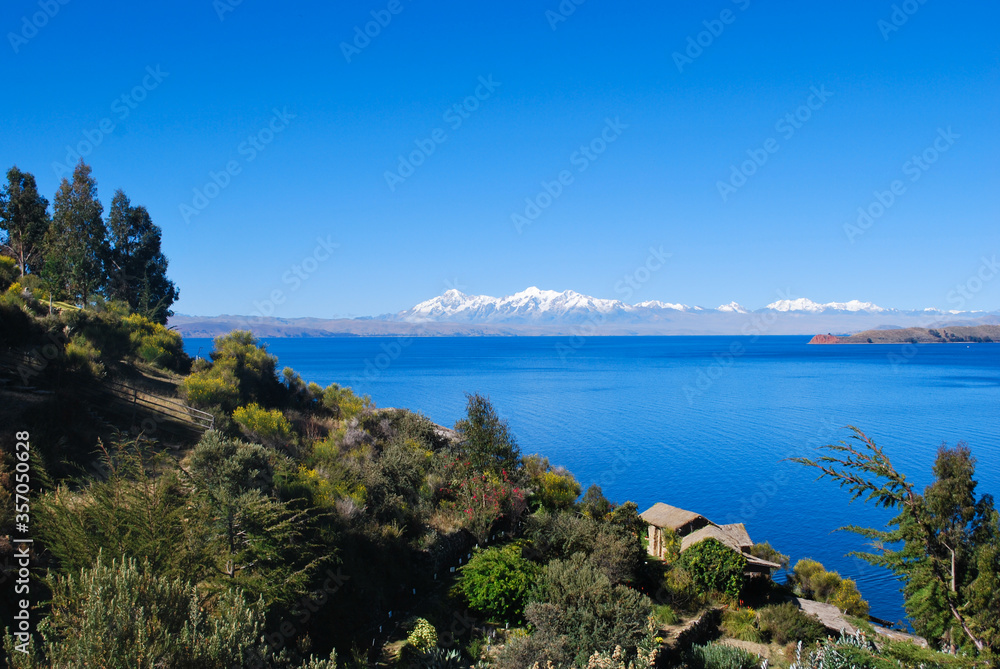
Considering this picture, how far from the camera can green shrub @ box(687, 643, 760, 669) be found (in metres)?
12.9

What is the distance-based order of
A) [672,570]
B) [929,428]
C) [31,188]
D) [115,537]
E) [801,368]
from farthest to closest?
[801,368]
[929,428]
[31,188]
[672,570]
[115,537]

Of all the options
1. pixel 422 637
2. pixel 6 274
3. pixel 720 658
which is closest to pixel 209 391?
pixel 6 274

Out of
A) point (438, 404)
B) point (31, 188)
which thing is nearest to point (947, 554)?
point (31, 188)

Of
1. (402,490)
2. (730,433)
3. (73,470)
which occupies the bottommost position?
(730,433)

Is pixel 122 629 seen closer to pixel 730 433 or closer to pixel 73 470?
pixel 73 470

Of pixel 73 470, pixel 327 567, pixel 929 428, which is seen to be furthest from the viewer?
pixel 929 428

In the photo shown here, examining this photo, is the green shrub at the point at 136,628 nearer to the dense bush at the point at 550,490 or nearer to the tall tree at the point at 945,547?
the tall tree at the point at 945,547

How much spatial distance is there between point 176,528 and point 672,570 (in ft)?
45.5

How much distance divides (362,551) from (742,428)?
4906 cm

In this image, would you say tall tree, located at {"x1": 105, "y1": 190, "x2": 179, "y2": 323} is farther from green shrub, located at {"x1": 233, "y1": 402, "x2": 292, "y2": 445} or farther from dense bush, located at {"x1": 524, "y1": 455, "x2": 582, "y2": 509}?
dense bush, located at {"x1": 524, "y1": 455, "x2": 582, "y2": 509}

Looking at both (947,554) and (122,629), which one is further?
(947,554)

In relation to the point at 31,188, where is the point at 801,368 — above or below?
below

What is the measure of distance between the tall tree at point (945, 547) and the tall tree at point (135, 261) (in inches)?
1638

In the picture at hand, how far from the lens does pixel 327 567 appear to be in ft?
41.0
